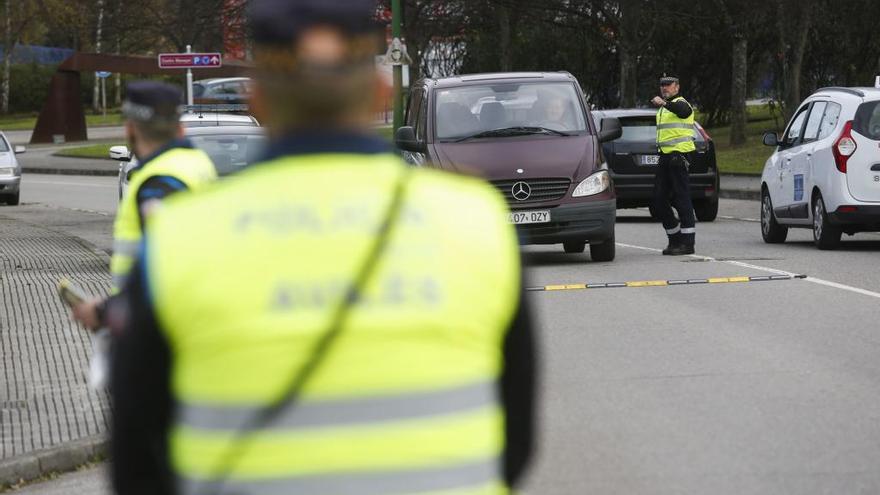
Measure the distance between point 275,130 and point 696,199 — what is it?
22.5 m

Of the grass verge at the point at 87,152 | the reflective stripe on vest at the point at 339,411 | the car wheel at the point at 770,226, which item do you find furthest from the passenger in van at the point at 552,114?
the grass verge at the point at 87,152

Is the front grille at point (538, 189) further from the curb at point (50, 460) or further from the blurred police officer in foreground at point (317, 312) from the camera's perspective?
the blurred police officer in foreground at point (317, 312)

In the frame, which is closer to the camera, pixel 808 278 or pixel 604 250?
pixel 808 278

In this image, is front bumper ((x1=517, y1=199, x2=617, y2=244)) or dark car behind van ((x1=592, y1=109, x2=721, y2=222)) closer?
front bumper ((x1=517, y1=199, x2=617, y2=244))

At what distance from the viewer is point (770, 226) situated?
795 inches

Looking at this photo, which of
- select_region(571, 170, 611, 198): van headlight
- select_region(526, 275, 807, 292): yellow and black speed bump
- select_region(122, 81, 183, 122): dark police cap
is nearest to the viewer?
select_region(122, 81, 183, 122): dark police cap

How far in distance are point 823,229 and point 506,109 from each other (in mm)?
3533

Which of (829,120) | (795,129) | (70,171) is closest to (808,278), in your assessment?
(829,120)

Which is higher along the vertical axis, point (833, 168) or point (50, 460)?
point (833, 168)

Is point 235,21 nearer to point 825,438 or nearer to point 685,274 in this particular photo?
point 685,274

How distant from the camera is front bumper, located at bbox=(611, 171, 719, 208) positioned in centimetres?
2478

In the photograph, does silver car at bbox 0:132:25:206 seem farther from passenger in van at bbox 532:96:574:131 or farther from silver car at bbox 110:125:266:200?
passenger in van at bbox 532:96:574:131

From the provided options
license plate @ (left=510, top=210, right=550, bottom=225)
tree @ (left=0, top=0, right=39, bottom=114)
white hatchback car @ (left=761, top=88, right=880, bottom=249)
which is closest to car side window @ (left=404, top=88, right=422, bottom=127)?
license plate @ (left=510, top=210, right=550, bottom=225)

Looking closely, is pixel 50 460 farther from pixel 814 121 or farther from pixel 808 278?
pixel 814 121
